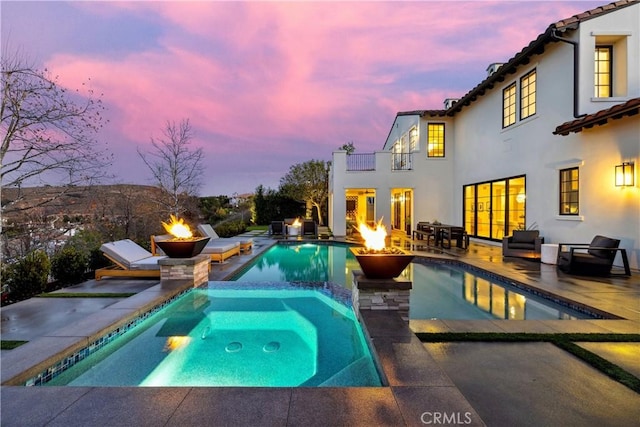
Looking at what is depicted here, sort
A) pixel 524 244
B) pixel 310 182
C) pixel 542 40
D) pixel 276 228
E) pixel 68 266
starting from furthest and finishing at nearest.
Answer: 1. pixel 310 182
2. pixel 276 228
3. pixel 524 244
4. pixel 542 40
5. pixel 68 266

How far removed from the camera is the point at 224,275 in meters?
6.83

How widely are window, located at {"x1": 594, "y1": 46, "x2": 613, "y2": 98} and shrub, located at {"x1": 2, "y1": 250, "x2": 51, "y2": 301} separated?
1260cm

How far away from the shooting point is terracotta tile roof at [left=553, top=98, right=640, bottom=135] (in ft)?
20.1

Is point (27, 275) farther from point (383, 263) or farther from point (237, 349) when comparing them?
point (383, 263)

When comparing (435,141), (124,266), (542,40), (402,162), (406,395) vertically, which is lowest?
(406,395)

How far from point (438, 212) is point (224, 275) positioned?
451 inches

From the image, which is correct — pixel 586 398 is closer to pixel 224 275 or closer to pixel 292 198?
pixel 224 275

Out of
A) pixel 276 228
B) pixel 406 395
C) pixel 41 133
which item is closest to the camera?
pixel 406 395

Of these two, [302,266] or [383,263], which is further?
[302,266]

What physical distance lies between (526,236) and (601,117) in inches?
137

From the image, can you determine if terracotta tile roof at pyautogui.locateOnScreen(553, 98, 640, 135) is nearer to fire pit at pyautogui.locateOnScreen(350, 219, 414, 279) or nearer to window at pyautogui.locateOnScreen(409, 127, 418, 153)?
fire pit at pyautogui.locateOnScreen(350, 219, 414, 279)

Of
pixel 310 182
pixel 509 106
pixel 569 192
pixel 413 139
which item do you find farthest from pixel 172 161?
pixel 569 192

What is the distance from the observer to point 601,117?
264 inches

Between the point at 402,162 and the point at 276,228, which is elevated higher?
the point at 402,162
